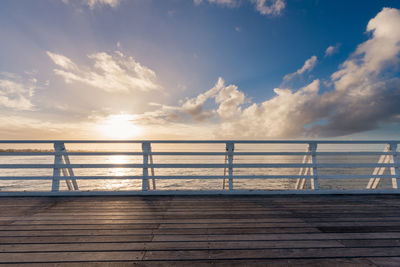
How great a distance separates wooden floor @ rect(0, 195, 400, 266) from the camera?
6.64 ft

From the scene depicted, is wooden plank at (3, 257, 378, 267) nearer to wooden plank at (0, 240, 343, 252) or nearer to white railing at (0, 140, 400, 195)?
wooden plank at (0, 240, 343, 252)

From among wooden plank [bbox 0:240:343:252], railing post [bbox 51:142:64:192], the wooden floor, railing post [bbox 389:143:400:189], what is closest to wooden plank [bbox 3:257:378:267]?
the wooden floor

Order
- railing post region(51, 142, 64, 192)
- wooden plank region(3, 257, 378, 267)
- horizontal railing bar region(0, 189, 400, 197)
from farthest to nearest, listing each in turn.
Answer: railing post region(51, 142, 64, 192)
horizontal railing bar region(0, 189, 400, 197)
wooden plank region(3, 257, 378, 267)

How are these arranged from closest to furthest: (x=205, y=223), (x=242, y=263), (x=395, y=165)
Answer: (x=242, y=263) → (x=205, y=223) → (x=395, y=165)

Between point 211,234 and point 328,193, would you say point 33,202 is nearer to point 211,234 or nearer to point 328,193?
point 211,234

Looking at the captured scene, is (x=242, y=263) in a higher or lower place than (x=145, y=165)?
lower

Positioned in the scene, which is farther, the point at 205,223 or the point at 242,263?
the point at 205,223

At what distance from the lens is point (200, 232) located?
8.41 feet

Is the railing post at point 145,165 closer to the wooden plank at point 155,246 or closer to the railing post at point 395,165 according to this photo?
the wooden plank at point 155,246

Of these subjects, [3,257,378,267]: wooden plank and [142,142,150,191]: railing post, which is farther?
[142,142,150,191]: railing post

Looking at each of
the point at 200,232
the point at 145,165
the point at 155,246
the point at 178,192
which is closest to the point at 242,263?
the point at 200,232

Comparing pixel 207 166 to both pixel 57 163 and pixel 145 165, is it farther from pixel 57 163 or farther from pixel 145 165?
pixel 57 163

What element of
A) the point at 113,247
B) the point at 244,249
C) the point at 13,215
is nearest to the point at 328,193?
the point at 244,249

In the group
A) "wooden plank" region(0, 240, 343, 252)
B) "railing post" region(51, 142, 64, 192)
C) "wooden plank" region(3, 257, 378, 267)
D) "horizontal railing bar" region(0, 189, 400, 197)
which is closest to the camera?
"wooden plank" region(3, 257, 378, 267)
